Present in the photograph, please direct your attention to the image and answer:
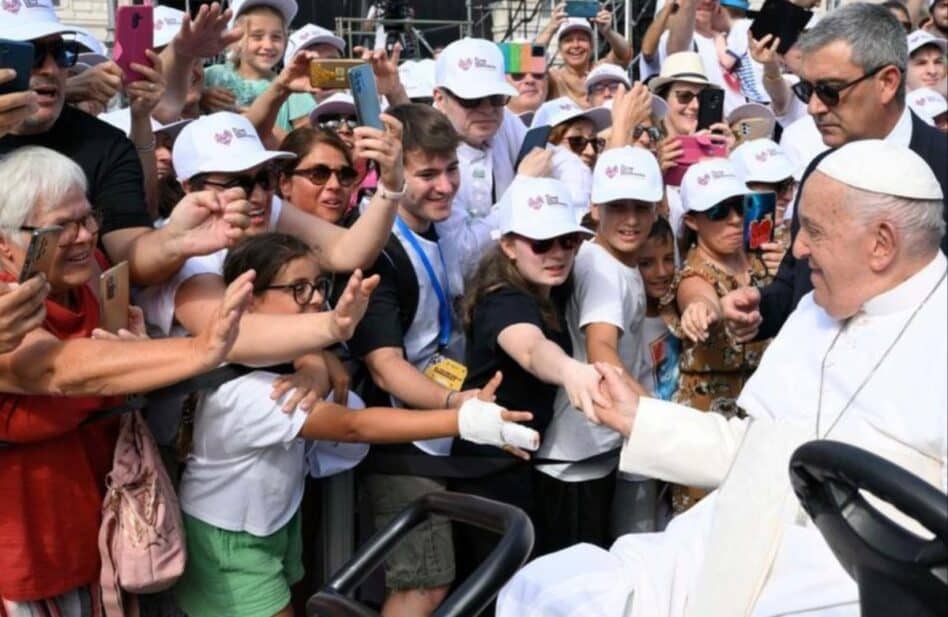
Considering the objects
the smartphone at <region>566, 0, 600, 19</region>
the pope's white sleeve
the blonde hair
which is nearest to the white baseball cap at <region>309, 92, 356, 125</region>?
the blonde hair

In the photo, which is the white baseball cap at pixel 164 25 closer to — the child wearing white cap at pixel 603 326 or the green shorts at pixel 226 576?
the child wearing white cap at pixel 603 326

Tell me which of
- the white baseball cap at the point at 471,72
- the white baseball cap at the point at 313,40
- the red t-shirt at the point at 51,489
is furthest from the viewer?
the white baseball cap at the point at 313,40

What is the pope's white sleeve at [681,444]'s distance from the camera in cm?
286

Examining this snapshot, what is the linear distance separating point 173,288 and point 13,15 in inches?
37.1

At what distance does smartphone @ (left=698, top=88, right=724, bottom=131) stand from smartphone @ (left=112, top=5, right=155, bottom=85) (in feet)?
9.84

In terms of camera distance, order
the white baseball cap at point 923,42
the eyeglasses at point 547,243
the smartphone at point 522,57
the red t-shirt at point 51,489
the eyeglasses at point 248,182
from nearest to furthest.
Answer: the red t-shirt at point 51,489 < the eyeglasses at point 248,182 < the eyeglasses at point 547,243 < the smartphone at point 522,57 < the white baseball cap at point 923,42

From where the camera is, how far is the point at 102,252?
3277mm

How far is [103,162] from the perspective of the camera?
3383 millimetres

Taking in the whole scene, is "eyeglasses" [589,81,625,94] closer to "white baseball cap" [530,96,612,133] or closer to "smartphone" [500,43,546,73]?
"smartphone" [500,43,546,73]

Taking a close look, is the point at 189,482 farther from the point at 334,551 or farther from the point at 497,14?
the point at 497,14

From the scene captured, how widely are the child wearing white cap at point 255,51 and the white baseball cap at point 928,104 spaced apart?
355 centimetres

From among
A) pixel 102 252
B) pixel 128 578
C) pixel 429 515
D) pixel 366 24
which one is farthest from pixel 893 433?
pixel 366 24

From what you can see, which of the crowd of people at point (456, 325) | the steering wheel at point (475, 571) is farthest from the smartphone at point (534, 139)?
the steering wheel at point (475, 571)

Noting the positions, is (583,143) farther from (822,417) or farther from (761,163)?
(822,417)
